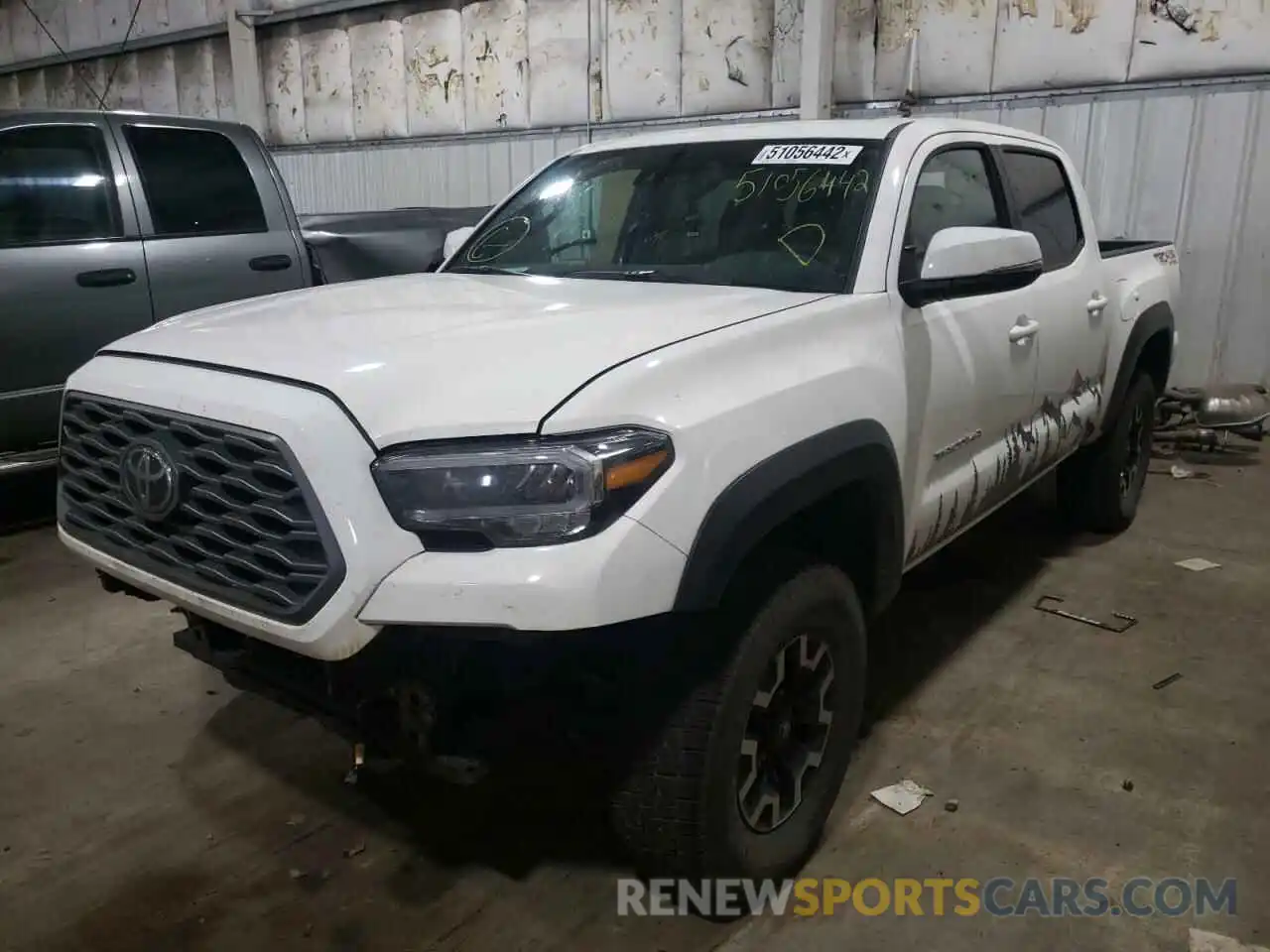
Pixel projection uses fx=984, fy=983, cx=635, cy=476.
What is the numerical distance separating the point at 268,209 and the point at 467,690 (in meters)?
4.12

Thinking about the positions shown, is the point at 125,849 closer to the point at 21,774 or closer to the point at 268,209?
the point at 21,774

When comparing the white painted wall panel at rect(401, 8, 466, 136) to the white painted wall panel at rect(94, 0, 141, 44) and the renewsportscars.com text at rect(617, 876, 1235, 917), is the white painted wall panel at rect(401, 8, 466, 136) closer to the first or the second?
the white painted wall panel at rect(94, 0, 141, 44)

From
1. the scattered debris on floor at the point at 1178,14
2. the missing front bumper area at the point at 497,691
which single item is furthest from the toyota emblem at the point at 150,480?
the scattered debris on floor at the point at 1178,14

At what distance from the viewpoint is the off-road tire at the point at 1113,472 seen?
431 centimetres

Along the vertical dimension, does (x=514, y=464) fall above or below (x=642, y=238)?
below

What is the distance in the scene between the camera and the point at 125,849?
2.37 meters

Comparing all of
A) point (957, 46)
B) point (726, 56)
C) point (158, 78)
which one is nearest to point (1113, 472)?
point (957, 46)

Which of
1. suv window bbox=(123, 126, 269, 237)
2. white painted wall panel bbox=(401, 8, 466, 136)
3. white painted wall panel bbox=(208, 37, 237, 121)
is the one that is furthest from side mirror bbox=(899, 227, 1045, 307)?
white painted wall panel bbox=(208, 37, 237, 121)

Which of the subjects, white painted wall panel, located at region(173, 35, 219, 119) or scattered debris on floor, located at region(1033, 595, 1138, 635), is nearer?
scattered debris on floor, located at region(1033, 595, 1138, 635)

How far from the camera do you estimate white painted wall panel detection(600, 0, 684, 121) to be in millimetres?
8289

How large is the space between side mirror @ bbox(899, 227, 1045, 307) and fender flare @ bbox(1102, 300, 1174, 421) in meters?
1.79

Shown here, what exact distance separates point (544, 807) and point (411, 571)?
1123 mm

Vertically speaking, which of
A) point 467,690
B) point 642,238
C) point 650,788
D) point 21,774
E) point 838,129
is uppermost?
point 838,129

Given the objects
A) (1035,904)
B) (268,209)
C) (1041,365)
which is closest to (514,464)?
(1035,904)
